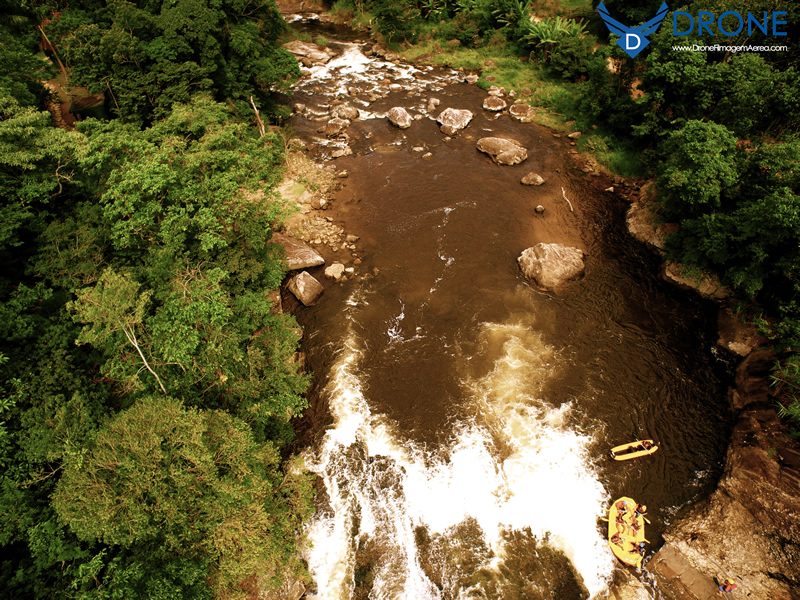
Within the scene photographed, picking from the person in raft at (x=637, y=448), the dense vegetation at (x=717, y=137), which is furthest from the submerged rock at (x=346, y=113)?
the person in raft at (x=637, y=448)

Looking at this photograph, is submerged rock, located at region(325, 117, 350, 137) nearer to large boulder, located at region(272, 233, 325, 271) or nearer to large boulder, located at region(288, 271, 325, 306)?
large boulder, located at region(272, 233, 325, 271)

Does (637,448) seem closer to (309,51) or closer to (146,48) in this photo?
(146,48)

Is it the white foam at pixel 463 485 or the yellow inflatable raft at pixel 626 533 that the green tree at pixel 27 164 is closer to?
the white foam at pixel 463 485

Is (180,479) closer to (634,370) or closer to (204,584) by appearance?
(204,584)

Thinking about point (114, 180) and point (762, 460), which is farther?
point (762, 460)

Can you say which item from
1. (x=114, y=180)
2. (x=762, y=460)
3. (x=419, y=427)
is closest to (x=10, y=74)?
(x=114, y=180)

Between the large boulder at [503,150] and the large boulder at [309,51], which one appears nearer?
the large boulder at [503,150]

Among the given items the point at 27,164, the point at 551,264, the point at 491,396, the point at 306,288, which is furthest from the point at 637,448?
the point at 27,164
